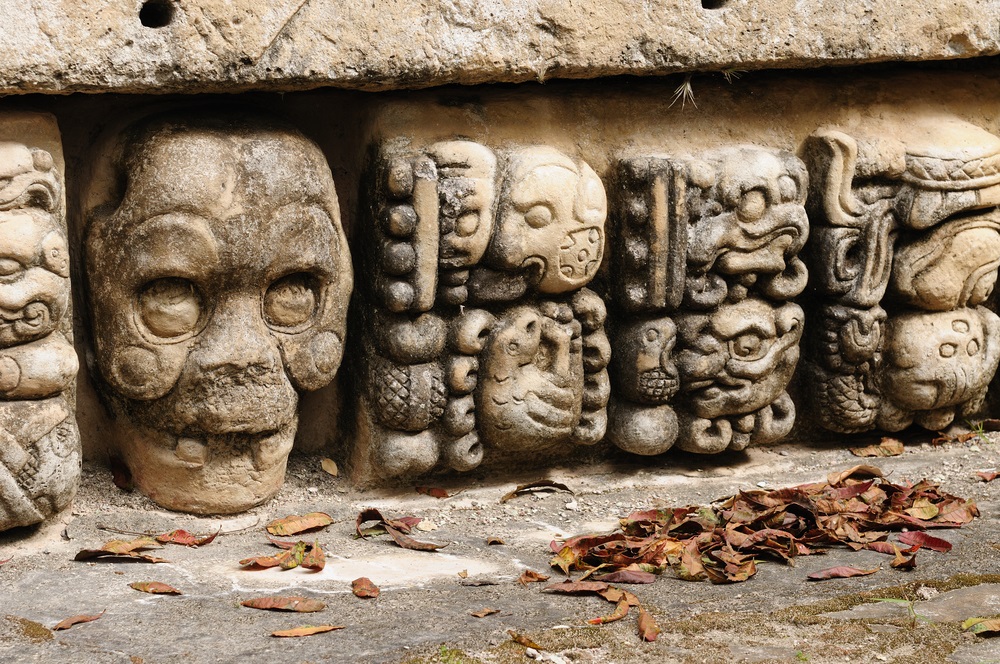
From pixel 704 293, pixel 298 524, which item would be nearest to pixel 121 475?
pixel 298 524

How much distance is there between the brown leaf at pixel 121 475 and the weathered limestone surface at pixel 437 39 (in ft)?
3.11

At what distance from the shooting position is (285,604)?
269 centimetres

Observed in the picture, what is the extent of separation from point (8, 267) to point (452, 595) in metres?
1.14

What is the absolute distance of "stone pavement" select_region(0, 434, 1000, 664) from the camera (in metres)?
2.50

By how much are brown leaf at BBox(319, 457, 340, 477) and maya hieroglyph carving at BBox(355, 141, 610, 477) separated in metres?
0.08

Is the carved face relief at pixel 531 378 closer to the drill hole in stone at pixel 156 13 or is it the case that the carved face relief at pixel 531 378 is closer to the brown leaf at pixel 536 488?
the brown leaf at pixel 536 488

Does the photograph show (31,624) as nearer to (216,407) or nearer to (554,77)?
(216,407)

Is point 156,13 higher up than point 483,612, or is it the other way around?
point 156,13

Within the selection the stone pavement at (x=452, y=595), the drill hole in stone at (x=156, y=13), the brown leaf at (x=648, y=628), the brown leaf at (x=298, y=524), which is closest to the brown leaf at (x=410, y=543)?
the stone pavement at (x=452, y=595)

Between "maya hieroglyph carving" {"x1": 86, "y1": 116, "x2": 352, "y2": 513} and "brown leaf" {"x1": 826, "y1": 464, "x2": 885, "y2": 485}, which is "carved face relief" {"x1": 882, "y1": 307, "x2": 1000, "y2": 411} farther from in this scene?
"maya hieroglyph carving" {"x1": 86, "y1": 116, "x2": 352, "y2": 513}

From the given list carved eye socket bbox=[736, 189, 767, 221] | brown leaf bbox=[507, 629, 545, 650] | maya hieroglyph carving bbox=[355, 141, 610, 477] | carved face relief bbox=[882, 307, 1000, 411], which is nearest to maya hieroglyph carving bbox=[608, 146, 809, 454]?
carved eye socket bbox=[736, 189, 767, 221]

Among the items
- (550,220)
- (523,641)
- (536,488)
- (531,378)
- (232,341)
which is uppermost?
(550,220)

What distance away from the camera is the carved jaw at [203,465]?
10.2 ft

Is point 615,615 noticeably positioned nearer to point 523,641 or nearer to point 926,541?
point 523,641
